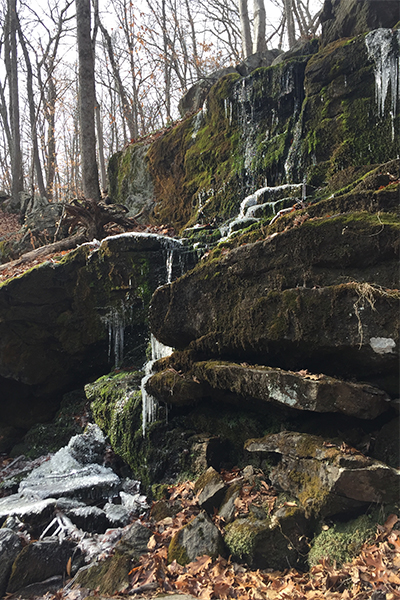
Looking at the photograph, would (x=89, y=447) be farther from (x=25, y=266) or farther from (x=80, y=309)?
(x=25, y=266)

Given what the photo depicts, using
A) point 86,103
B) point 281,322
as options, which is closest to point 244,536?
point 281,322

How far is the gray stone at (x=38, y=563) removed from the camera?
4237 millimetres

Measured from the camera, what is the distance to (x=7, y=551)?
176 inches

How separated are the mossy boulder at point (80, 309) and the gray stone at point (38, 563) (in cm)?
439

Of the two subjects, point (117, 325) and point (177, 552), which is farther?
point (117, 325)

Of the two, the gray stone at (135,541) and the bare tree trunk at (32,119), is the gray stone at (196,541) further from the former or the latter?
the bare tree trunk at (32,119)

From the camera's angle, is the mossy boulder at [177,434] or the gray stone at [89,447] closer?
the mossy boulder at [177,434]

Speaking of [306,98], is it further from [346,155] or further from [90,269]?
[90,269]

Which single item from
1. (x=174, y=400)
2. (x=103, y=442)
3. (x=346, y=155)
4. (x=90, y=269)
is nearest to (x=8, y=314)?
(x=90, y=269)

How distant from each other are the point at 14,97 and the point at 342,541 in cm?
2261

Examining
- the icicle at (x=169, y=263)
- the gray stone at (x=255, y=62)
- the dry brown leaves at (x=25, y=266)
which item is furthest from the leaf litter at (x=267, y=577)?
the gray stone at (x=255, y=62)

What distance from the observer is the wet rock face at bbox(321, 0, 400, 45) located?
889 centimetres

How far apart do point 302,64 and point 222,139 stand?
113 inches

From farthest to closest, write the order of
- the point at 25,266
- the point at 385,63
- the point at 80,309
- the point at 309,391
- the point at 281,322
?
the point at 25,266, the point at 80,309, the point at 385,63, the point at 281,322, the point at 309,391
